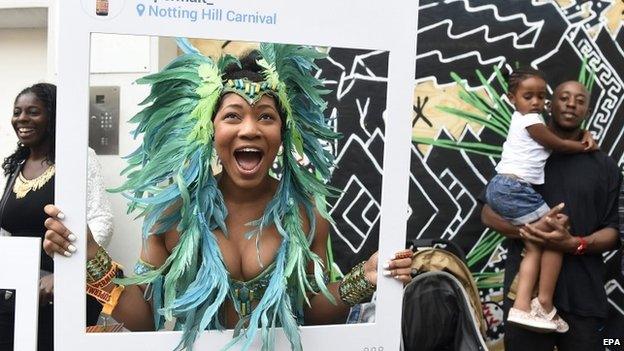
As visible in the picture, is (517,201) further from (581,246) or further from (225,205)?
(225,205)

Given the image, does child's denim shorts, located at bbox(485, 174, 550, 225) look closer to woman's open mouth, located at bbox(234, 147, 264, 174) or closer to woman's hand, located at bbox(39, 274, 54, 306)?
woman's open mouth, located at bbox(234, 147, 264, 174)

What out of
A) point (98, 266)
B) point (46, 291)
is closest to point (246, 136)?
point (98, 266)

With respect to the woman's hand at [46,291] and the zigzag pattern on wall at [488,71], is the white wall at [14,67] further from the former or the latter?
the zigzag pattern on wall at [488,71]

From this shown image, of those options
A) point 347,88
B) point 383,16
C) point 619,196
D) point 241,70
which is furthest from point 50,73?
point 619,196

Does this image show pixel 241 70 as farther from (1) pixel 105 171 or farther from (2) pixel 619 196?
(2) pixel 619 196

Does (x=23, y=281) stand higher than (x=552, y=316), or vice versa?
(x=23, y=281)

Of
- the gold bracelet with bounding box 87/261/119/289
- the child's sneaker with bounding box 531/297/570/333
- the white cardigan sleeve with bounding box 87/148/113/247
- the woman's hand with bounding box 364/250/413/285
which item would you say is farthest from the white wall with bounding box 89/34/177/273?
the child's sneaker with bounding box 531/297/570/333

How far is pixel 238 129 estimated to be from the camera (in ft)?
7.23

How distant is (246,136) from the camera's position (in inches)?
86.6

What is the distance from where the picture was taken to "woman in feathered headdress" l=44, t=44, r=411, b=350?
220 centimetres

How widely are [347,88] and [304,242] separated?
2.21m

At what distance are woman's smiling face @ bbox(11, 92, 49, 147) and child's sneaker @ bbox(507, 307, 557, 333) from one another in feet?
7.78

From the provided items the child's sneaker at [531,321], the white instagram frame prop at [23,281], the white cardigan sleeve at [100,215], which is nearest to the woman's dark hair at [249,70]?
the white cardigan sleeve at [100,215]

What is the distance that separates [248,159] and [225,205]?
18 cm
